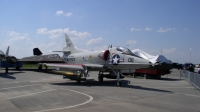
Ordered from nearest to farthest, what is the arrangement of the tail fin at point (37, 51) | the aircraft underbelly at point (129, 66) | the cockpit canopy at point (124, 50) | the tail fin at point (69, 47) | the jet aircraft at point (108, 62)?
the aircraft underbelly at point (129, 66)
the jet aircraft at point (108, 62)
the cockpit canopy at point (124, 50)
the tail fin at point (69, 47)
the tail fin at point (37, 51)

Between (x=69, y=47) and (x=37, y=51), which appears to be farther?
(x=37, y=51)

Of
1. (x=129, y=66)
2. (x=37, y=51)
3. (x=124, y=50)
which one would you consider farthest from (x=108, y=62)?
(x=37, y=51)

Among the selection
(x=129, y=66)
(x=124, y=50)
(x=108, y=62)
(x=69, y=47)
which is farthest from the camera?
(x=69, y=47)

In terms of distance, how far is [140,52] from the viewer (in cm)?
2477

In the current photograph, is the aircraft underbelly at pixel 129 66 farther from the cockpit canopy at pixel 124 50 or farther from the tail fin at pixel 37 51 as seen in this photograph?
the tail fin at pixel 37 51

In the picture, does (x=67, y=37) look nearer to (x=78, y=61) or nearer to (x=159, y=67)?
(x=78, y=61)

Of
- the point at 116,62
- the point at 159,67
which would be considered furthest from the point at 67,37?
the point at 159,67

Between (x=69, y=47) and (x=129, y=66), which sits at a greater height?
(x=69, y=47)

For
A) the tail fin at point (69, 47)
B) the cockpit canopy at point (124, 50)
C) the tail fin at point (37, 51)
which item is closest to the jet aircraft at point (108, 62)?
the cockpit canopy at point (124, 50)

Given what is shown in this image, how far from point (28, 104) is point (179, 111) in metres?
5.63

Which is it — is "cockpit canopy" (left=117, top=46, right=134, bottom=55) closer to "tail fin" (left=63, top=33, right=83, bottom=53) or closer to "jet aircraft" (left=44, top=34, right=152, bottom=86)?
"jet aircraft" (left=44, top=34, right=152, bottom=86)

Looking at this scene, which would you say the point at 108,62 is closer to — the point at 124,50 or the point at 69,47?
the point at 124,50

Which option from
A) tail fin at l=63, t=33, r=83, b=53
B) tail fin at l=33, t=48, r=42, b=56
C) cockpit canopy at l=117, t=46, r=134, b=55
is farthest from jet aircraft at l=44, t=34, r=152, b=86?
tail fin at l=33, t=48, r=42, b=56

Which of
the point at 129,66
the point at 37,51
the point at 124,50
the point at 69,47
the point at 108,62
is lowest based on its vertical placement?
the point at 129,66
